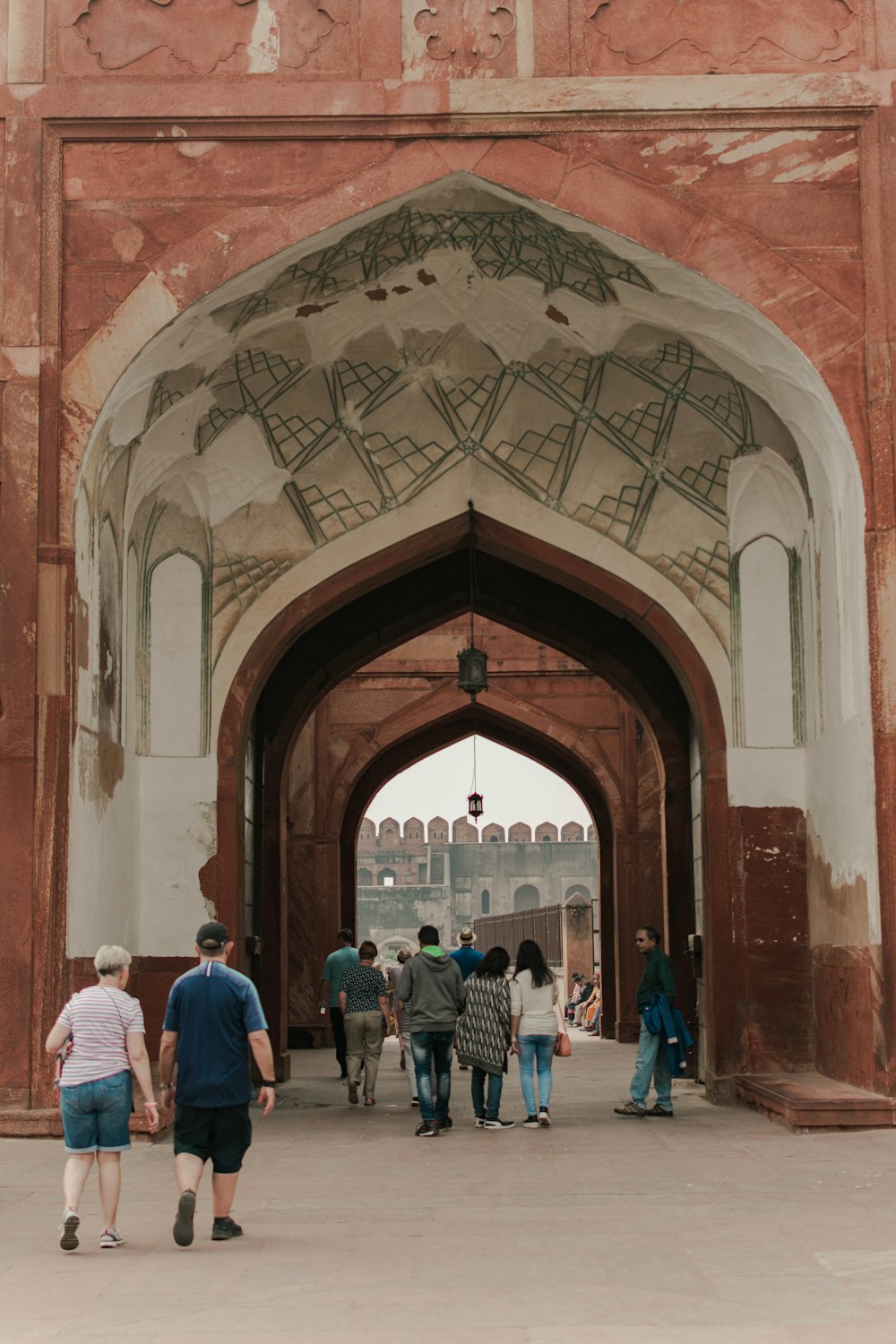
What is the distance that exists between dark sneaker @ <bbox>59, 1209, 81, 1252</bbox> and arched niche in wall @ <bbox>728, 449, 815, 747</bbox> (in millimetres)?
5630

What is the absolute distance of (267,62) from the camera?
8.22 m

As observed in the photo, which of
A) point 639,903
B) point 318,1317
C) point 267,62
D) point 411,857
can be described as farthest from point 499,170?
point 411,857

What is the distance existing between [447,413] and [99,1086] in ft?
19.3

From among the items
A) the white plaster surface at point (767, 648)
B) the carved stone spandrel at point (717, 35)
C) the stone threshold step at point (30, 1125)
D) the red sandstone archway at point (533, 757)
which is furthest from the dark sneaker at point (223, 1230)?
the red sandstone archway at point (533, 757)

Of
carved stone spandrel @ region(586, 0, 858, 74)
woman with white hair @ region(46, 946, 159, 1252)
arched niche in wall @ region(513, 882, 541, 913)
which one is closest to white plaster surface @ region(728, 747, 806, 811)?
carved stone spandrel @ region(586, 0, 858, 74)

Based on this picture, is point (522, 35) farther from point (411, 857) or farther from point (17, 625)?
point (411, 857)

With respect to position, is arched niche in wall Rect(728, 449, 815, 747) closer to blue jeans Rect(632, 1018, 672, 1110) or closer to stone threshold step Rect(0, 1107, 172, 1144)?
blue jeans Rect(632, 1018, 672, 1110)

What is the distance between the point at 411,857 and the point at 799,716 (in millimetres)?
45689

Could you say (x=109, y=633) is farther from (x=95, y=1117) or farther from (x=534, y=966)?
(x=95, y=1117)

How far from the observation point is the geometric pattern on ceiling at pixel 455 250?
27.7 feet

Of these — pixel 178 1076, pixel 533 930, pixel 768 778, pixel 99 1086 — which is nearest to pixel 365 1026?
pixel 768 778

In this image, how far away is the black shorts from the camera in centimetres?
477

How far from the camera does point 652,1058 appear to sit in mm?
8523

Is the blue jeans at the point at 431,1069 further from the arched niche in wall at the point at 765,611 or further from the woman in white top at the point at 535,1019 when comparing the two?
the arched niche in wall at the point at 765,611
